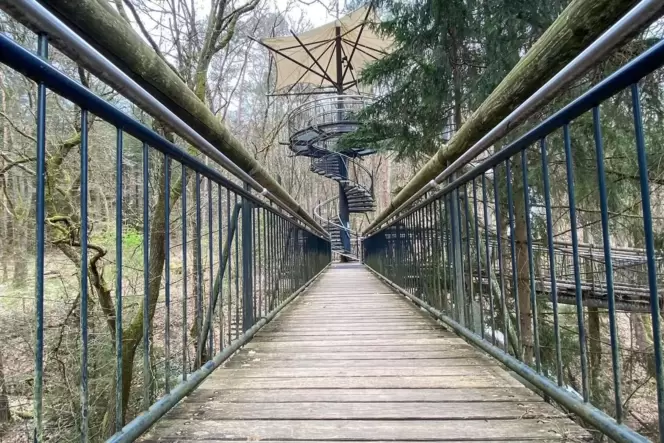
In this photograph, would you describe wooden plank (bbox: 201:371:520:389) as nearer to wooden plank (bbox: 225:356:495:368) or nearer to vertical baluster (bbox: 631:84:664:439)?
wooden plank (bbox: 225:356:495:368)

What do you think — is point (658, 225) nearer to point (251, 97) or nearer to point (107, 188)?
point (107, 188)

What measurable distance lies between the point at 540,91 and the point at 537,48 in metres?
0.17

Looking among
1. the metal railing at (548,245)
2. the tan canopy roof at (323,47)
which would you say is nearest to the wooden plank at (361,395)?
the metal railing at (548,245)

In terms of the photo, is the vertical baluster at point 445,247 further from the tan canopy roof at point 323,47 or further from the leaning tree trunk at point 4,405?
the tan canopy roof at point 323,47

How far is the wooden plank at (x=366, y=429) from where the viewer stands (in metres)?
1.17

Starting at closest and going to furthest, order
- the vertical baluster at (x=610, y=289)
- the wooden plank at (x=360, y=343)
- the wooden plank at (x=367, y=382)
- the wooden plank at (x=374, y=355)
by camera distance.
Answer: the vertical baluster at (x=610, y=289) → the wooden plank at (x=367, y=382) → the wooden plank at (x=374, y=355) → the wooden plank at (x=360, y=343)

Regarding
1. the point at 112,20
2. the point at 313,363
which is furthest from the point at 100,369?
the point at 112,20

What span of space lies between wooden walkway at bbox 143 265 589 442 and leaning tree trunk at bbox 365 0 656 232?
101cm

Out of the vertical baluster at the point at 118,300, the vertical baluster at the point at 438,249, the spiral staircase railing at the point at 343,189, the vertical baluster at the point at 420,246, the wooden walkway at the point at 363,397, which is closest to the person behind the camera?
the vertical baluster at the point at 118,300

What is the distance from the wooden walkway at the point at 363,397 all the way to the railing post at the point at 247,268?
0.15 meters

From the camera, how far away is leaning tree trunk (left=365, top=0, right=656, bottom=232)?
1107 mm

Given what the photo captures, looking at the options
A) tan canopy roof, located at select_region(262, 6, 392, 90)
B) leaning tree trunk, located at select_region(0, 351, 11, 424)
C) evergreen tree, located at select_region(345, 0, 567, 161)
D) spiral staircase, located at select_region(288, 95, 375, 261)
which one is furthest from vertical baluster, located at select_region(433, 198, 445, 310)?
tan canopy roof, located at select_region(262, 6, 392, 90)

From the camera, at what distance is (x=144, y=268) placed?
137cm

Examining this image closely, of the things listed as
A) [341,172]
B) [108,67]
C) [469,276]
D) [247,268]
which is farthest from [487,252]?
[341,172]
